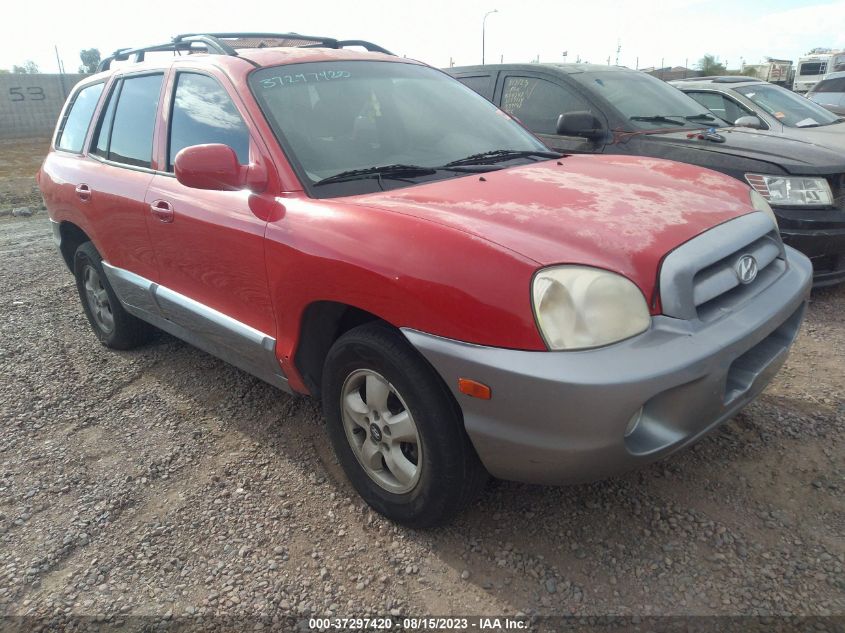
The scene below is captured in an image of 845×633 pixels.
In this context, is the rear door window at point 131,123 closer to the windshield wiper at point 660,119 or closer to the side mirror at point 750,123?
the windshield wiper at point 660,119

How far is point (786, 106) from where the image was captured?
7.05 metres

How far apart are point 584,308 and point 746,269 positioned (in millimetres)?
787

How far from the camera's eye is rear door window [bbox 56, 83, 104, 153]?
4.12m

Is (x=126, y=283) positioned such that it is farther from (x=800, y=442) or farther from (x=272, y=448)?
(x=800, y=442)

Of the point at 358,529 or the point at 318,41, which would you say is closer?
the point at 358,529

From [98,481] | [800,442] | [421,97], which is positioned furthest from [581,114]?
[98,481]

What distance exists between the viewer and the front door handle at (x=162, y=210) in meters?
3.07

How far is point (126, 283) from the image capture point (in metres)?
3.68

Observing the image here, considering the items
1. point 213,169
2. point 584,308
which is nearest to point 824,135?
point 584,308

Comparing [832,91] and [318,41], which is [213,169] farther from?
[832,91]

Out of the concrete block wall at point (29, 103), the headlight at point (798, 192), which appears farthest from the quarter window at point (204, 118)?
the concrete block wall at point (29, 103)

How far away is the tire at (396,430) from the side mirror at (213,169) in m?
0.80

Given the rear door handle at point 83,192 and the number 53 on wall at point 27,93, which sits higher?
the rear door handle at point 83,192

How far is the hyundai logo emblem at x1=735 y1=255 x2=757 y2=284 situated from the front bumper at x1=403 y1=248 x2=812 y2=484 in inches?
5.9
